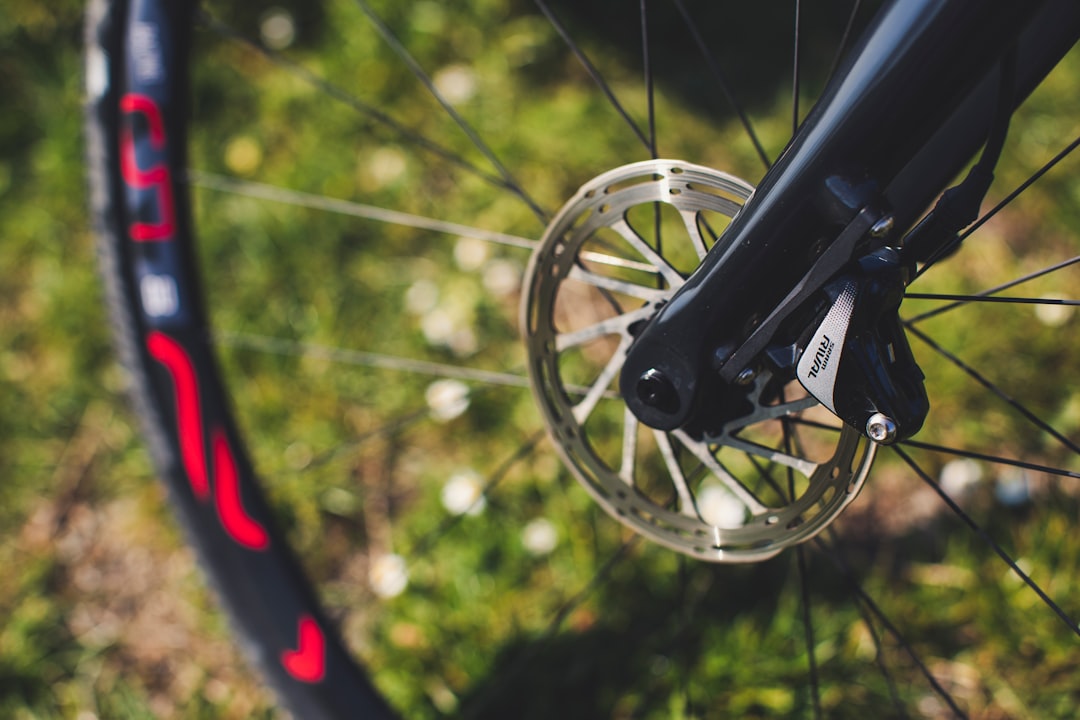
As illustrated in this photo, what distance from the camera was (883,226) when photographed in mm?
808

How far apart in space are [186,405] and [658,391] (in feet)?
2.56

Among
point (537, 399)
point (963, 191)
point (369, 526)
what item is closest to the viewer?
point (963, 191)

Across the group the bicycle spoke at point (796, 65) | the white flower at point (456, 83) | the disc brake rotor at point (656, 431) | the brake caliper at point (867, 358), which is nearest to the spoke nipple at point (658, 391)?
the disc brake rotor at point (656, 431)

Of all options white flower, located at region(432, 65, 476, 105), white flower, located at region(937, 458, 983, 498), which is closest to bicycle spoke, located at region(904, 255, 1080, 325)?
white flower, located at region(937, 458, 983, 498)

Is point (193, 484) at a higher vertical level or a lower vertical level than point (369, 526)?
higher

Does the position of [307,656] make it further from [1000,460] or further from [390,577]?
[1000,460]

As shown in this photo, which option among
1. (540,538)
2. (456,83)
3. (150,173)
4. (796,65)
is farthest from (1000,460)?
(456,83)

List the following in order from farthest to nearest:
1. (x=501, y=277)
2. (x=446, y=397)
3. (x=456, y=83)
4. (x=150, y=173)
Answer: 1. (x=456, y=83)
2. (x=501, y=277)
3. (x=446, y=397)
4. (x=150, y=173)

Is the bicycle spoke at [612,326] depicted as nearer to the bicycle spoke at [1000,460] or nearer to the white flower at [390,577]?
the bicycle spoke at [1000,460]

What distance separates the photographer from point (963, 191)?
81cm

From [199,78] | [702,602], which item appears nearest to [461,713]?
[702,602]

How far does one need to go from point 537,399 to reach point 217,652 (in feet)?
2.63

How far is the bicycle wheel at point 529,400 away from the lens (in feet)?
4.10

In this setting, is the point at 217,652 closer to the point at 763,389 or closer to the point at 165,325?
the point at 165,325
